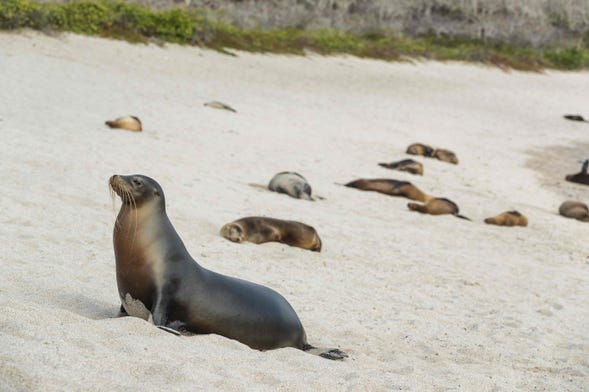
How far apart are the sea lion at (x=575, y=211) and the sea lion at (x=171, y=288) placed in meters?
8.99

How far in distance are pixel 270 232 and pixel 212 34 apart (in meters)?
18.4

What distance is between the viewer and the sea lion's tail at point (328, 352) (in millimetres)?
4965

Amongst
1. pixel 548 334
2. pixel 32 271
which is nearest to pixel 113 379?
pixel 32 271

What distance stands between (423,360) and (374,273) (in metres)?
2.36

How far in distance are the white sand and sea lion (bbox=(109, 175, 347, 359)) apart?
7.2 inches

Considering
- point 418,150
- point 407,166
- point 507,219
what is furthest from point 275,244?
point 418,150

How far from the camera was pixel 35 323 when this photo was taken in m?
3.99

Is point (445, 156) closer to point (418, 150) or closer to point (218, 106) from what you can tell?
point (418, 150)

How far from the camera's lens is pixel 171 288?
4723 mm

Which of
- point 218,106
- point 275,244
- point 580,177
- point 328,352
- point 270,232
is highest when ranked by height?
point 328,352

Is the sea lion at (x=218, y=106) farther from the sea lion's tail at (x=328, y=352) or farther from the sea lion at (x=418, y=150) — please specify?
the sea lion's tail at (x=328, y=352)

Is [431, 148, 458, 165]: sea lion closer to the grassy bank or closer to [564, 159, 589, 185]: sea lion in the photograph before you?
[564, 159, 589, 185]: sea lion

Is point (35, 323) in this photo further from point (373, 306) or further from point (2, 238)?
point (373, 306)

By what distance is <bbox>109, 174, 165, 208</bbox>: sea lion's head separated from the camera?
4822 millimetres
